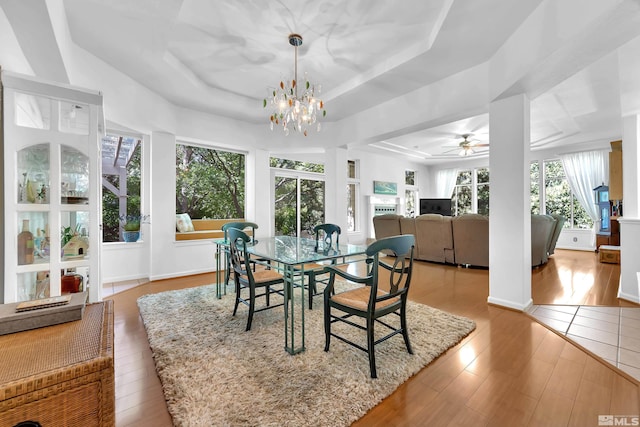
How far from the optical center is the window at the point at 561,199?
7.07m

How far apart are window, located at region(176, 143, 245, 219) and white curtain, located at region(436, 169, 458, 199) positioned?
23.1ft

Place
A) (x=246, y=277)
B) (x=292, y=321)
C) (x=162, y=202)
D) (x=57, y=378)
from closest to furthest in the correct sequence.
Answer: (x=57, y=378) → (x=292, y=321) → (x=246, y=277) → (x=162, y=202)

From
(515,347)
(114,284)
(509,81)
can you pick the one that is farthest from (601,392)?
(114,284)

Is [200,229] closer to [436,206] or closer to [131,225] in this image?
[131,225]

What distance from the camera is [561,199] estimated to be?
7363 mm

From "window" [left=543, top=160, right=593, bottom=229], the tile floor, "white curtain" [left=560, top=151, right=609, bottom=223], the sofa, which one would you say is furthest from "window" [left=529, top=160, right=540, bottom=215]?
the sofa

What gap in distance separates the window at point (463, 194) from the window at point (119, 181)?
29.1 feet

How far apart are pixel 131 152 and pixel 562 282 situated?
6.88 metres

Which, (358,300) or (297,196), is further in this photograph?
(297,196)

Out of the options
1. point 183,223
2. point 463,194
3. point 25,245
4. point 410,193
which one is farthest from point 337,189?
point 463,194

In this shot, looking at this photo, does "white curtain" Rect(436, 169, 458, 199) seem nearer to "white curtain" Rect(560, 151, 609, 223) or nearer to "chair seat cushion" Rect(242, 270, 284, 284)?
"white curtain" Rect(560, 151, 609, 223)

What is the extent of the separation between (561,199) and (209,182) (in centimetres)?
875

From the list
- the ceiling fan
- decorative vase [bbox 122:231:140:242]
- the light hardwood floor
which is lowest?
the light hardwood floor

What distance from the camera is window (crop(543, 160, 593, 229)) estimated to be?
7.07 m
